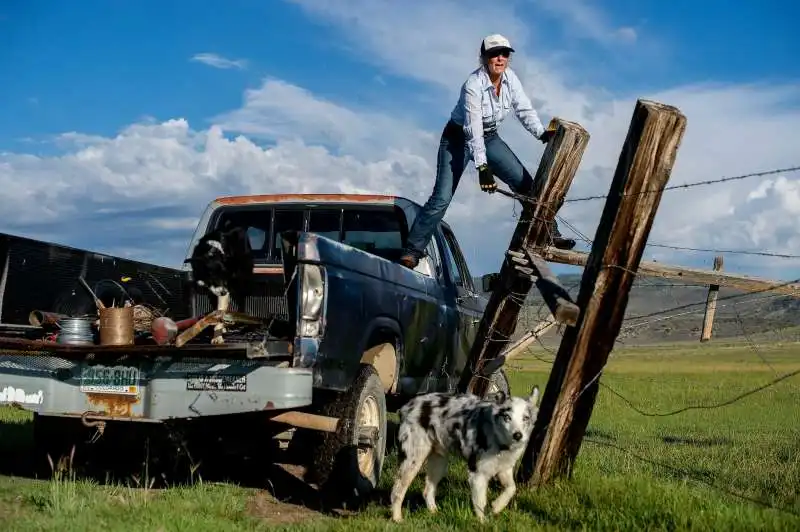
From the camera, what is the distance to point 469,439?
5984 millimetres

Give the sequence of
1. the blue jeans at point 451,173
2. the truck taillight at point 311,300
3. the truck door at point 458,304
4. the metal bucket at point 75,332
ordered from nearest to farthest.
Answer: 1. the truck taillight at point 311,300
2. the metal bucket at point 75,332
3. the blue jeans at point 451,173
4. the truck door at point 458,304

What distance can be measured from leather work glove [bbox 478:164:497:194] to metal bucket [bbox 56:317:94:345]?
3509mm

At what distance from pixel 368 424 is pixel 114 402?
76.5 inches

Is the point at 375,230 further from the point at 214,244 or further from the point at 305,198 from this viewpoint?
the point at 214,244

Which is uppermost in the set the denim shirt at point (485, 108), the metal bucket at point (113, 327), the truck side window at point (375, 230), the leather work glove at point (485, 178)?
the denim shirt at point (485, 108)

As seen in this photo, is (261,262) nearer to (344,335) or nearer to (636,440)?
(344,335)

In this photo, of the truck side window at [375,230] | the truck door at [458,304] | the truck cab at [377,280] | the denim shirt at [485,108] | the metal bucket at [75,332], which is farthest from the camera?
the truck door at [458,304]

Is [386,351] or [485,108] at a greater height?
[485,108]

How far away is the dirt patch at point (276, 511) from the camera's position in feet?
19.9

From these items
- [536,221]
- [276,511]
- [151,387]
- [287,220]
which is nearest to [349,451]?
[276,511]

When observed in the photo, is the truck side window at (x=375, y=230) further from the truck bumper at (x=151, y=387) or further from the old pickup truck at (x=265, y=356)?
the truck bumper at (x=151, y=387)

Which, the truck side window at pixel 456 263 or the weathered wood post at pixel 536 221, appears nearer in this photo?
the weathered wood post at pixel 536 221

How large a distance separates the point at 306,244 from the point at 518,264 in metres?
2.53

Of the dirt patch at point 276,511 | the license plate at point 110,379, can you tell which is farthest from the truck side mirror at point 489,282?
the license plate at point 110,379
